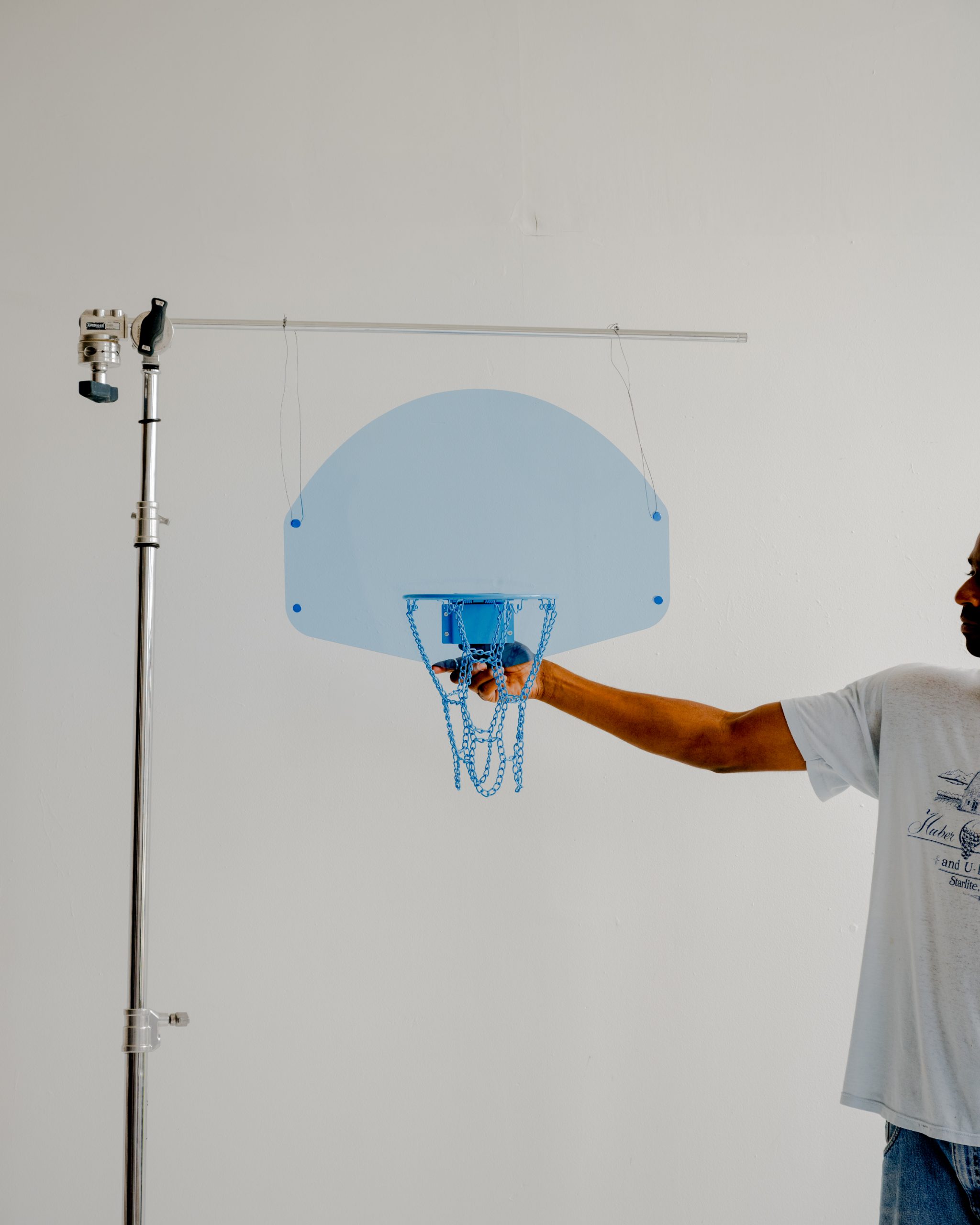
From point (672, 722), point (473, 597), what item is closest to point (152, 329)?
point (473, 597)

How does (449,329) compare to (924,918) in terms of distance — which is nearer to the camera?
(924,918)

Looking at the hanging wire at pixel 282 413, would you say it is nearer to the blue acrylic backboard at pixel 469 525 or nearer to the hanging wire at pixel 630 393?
the blue acrylic backboard at pixel 469 525

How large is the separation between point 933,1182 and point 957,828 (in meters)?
0.49

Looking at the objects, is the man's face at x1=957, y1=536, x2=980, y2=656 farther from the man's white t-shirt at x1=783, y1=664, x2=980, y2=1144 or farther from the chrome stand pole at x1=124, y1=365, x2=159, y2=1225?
the chrome stand pole at x1=124, y1=365, x2=159, y2=1225

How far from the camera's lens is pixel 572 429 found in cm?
186

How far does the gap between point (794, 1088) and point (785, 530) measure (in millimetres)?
1166

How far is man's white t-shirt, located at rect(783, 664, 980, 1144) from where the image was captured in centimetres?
131

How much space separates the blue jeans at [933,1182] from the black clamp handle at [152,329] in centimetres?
161

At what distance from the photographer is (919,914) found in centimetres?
136

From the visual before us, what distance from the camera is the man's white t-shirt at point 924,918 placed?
4.28ft

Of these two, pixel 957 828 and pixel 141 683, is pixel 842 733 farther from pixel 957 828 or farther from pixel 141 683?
pixel 141 683

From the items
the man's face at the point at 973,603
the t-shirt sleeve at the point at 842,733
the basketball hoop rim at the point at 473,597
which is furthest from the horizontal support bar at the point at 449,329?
the t-shirt sleeve at the point at 842,733

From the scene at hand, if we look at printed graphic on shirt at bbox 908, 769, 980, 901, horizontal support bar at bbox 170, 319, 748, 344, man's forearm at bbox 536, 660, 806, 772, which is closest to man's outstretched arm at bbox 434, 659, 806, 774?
man's forearm at bbox 536, 660, 806, 772

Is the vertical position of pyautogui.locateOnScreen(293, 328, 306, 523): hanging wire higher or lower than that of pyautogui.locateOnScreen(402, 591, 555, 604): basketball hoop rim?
higher
